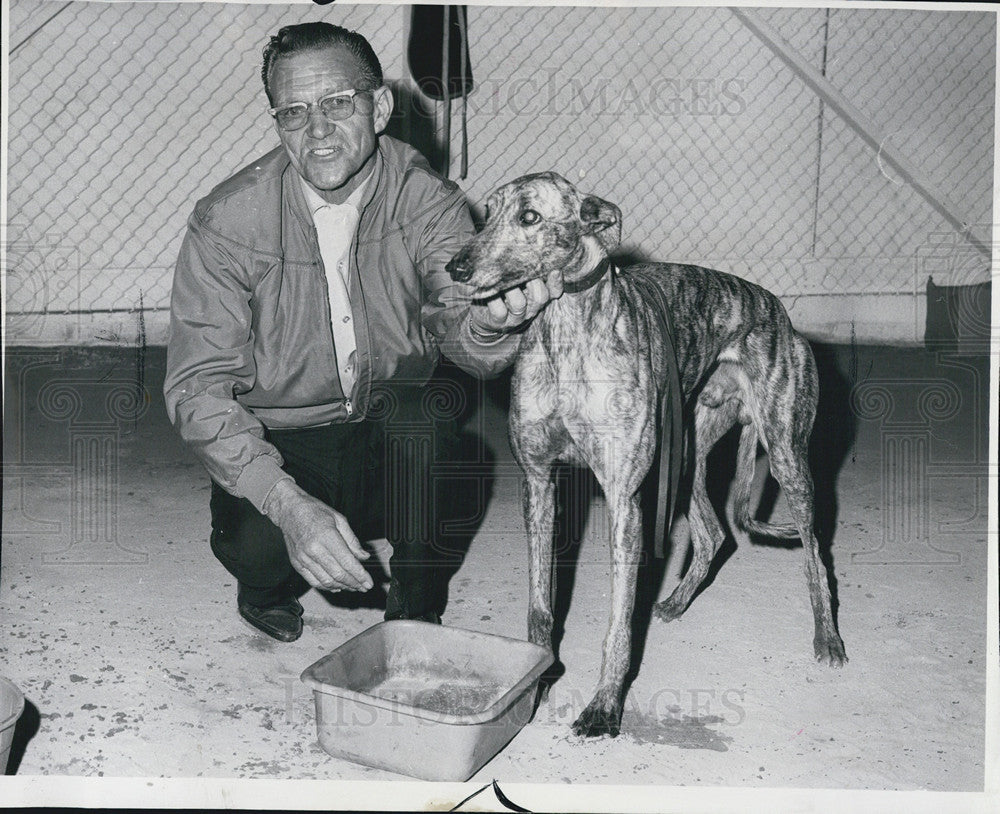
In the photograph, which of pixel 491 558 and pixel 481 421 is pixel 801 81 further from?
pixel 491 558

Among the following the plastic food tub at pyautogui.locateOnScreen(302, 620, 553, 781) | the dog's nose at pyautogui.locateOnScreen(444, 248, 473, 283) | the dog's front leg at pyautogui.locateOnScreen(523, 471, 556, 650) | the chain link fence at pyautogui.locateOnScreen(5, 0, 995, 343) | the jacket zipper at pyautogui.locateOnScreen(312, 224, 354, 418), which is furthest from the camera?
the chain link fence at pyautogui.locateOnScreen(5, 0, 995, 343)

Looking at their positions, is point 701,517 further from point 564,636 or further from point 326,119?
point 326,119

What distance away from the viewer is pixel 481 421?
5680mm

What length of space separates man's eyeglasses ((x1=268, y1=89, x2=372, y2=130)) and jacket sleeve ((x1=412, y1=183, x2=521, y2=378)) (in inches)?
14.0

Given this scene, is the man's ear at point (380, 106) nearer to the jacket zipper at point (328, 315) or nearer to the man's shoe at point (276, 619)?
the jacket zipper at point (328, 315)

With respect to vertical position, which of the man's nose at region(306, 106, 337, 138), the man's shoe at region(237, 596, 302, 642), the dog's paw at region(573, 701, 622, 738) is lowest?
the dog's paw at region(573, 701, 622, 738)

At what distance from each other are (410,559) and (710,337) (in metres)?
1.12

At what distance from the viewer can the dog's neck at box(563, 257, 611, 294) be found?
260cm

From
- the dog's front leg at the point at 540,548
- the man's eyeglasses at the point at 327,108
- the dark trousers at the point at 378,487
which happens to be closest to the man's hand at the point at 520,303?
the dog's front leg at the point at 540,548

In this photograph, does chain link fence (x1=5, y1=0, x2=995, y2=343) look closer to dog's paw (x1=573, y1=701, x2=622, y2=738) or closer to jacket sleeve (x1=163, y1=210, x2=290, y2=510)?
jacket sleeve (x1=163, y1=210, x2=290, y2=510)

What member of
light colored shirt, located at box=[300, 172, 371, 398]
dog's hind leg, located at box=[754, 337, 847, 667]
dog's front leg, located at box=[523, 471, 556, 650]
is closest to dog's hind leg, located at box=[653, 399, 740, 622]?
dog's hind leg, located at box=[754, 337, 847, 667]

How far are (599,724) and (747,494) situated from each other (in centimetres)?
111

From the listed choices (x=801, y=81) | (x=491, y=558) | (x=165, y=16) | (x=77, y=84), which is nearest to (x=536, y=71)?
(x=801, y=81)

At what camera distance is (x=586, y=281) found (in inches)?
103
